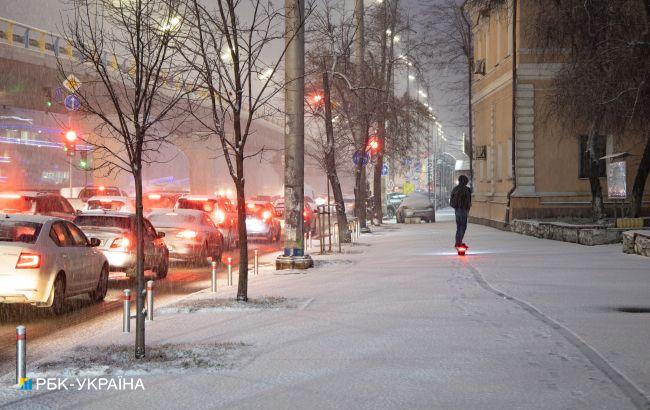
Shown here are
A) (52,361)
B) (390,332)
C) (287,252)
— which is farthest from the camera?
(287,252)

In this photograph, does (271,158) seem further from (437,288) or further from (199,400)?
(199,400)

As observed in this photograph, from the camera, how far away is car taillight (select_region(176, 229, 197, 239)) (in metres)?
23.6

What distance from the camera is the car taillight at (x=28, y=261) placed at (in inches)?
514

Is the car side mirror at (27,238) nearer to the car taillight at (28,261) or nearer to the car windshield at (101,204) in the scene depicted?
the car taillight at (28,261)

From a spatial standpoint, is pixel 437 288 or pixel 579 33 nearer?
pixel 437 288

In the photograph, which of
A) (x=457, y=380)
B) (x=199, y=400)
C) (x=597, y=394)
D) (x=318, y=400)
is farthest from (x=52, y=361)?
(x=597, y=394)

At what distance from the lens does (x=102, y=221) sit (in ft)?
64.4

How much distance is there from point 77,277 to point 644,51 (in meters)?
15.0

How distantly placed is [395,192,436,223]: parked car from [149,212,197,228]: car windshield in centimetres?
2989

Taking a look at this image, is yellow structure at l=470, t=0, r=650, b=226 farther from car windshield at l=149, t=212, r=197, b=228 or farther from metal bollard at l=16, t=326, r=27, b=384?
metal bollard at l=16, t=326, r=27, b=384

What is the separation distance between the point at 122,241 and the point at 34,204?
732 cm

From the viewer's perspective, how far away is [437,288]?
582 inches

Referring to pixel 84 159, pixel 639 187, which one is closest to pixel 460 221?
pixel 639 187

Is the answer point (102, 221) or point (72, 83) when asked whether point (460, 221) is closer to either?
point (102, 221)
